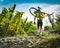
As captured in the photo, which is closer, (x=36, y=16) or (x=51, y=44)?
(x=51, y=44)

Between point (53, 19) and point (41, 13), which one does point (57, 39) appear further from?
point (53, 19)

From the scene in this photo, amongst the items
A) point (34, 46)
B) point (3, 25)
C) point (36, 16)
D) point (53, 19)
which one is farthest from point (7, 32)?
point (53, 19)

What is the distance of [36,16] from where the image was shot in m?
14.5

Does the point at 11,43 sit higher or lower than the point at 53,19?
lower

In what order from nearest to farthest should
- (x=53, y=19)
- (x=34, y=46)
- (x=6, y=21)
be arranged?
(x=34, y=46), (x=6, y=21), (x=53, y=19)

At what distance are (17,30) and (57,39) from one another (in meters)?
3.20

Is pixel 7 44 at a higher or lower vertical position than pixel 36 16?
lower

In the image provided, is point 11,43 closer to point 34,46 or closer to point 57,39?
point 34,46

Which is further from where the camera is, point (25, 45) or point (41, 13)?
point (41, 13)

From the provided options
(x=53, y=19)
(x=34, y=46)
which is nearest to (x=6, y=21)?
(x=34, y=46)

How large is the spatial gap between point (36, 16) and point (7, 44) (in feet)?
10.0

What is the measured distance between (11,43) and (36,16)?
9.76 ft

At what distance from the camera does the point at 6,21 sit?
46.8 ft

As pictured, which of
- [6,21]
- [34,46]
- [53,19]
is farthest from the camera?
[53,19]
